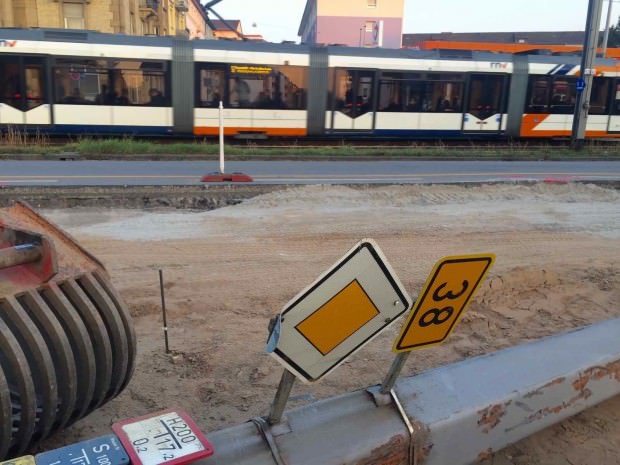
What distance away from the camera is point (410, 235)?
333 inches

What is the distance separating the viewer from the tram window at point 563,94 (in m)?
22.0

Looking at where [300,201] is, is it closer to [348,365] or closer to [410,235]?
[410,235]

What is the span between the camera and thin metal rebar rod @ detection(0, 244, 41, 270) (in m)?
2.68

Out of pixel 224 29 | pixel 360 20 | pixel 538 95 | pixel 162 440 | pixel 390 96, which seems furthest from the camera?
pixel 224 29

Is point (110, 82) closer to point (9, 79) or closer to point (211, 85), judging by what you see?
point (9, 79)

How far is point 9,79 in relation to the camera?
17.4 metres

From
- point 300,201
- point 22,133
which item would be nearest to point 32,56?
point 22,133

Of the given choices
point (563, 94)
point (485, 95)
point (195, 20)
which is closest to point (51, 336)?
point (485, 95)

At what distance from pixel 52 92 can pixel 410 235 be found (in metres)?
14.0

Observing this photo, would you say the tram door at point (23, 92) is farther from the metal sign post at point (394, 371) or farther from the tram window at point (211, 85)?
the metal sign post at point (394, 371)

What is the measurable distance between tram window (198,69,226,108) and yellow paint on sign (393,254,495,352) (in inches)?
683

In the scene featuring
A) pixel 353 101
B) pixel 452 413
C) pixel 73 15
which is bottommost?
pixel 452 413

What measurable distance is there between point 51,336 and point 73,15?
123 ft

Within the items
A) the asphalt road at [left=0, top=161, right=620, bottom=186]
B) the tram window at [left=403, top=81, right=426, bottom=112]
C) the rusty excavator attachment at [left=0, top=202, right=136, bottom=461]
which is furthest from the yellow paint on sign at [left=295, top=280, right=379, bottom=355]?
the tram window at [left=403, top=81, right=426, bottom=112]
